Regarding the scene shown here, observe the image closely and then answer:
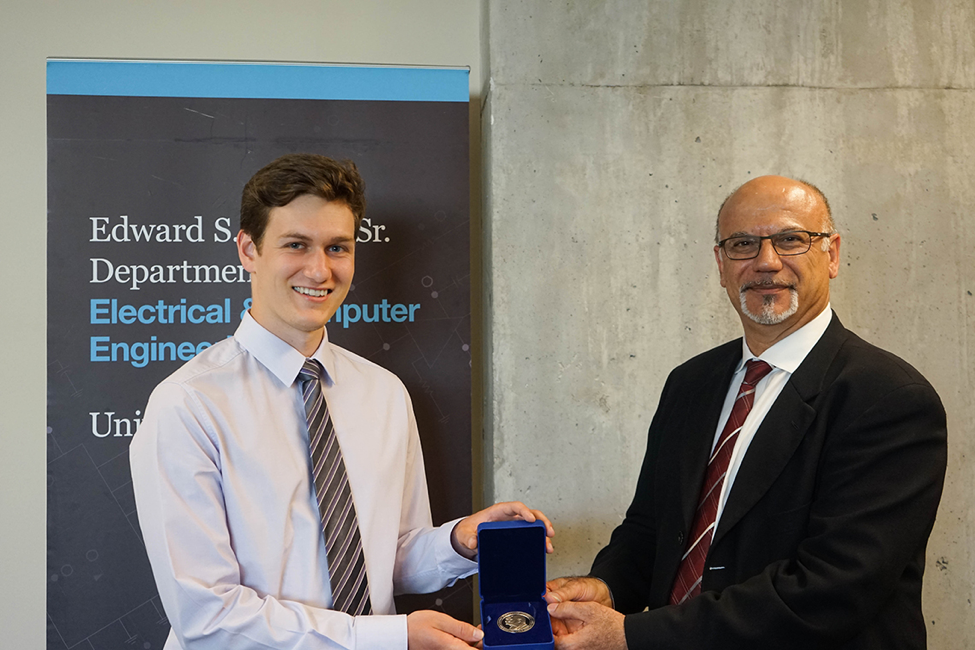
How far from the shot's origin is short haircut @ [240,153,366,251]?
2285mm

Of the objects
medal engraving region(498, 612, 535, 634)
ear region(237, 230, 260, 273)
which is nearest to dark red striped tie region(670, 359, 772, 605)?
medal engraving region(498, 612, 535, 634)

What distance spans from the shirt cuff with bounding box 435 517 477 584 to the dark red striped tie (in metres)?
0.65

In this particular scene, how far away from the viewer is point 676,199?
314cm

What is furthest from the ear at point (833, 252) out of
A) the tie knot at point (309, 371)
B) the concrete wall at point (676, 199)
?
the tie knot at point (309, 371)

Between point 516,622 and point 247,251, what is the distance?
1.40m

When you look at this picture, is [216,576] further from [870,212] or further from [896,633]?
[870,212]

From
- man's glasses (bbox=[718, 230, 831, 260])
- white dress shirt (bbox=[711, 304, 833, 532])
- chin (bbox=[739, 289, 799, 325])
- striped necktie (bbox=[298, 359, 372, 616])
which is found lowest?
striped necktie (bbox=[298, 359, 372, 616])

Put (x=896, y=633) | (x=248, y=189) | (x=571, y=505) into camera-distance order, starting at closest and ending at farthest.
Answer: (x=896, y=633) < (x=248, y=189) < (x=571, y=505)

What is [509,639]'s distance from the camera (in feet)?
6.67

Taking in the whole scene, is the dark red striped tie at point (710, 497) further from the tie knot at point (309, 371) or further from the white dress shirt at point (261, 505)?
the tie knot at point (309, 371)

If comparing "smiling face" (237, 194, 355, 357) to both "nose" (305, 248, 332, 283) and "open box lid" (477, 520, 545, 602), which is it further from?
"open box lid" (477, 520, 545, 602)

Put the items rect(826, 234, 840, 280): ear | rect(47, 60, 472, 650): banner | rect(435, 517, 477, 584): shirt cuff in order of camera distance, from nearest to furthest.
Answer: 1. rect(826, 234, 840, 280): ear
2. rect(435, 517, 477, 584): shirt cuff
3. rect(47, 60, 472, 650): banner

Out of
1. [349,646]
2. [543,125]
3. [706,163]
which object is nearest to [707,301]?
[706,163]

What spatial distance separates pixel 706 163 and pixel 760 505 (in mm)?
1607
